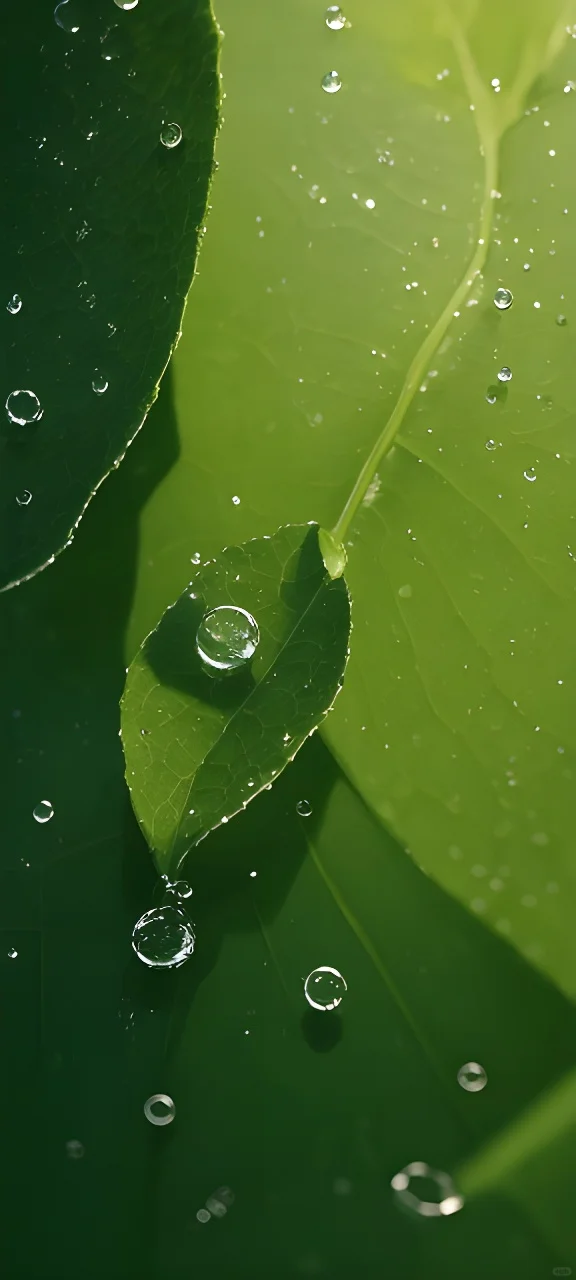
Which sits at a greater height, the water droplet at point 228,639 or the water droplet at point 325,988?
the water droplet at point 228,639

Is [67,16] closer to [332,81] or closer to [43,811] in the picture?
[332,81]

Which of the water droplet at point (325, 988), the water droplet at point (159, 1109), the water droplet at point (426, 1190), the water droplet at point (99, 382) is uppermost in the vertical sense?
the water droplet at point (99, 382)

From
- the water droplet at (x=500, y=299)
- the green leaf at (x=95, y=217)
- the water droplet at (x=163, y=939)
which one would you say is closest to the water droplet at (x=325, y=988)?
the water droplet at (x=163, y=939)

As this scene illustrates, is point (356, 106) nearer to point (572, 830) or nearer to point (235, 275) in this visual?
point (235, 275)

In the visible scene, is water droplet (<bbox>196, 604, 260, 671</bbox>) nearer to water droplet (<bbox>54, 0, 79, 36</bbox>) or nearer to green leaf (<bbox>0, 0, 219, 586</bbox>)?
green leaf (<bbox>0, 0, 219, 586</bbox>)

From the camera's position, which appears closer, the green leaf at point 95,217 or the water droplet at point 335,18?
the green leaf at point 95,217

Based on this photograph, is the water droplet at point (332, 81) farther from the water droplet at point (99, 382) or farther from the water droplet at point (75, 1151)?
the water droplet at point (75, 1151)

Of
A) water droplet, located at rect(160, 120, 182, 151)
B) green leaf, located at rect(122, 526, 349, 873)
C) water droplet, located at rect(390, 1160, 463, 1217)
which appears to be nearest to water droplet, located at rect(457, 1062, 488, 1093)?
water droplet, located at rect(390, 1160, 463, 1217)
